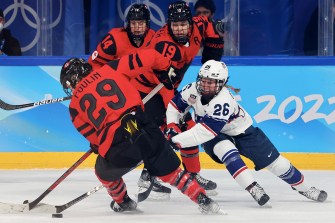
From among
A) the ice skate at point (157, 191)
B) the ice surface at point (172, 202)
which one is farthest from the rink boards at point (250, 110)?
the ice skate at point (157, 191)

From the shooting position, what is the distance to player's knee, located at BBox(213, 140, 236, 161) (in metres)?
5.03

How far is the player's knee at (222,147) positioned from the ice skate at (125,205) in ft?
1.55

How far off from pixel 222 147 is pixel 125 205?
548mm

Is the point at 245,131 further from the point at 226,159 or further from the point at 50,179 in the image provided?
the point at 50,179

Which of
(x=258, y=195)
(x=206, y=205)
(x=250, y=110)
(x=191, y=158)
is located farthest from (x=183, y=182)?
(x=250, y=110)

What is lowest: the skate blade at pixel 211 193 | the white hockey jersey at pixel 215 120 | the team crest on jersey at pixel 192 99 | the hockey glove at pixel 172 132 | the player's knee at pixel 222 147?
the skate blade at pixel 211 193

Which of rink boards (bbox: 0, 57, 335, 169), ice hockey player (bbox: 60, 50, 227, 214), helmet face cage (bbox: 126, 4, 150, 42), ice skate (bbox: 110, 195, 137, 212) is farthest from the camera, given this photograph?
rink boards (bbox: 0, 57, 335, 169)

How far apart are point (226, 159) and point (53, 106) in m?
2.09

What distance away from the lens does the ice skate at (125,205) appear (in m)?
4.93

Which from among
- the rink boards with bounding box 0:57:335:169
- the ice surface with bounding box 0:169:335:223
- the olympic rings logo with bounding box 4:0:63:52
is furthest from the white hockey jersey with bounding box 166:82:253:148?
the olympic rings logo with bounding box 4:0:63:52

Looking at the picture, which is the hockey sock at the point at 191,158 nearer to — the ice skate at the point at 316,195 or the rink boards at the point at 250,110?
the ice skate at the point at 316,195

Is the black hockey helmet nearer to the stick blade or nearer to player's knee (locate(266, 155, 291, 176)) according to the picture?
the stick blade

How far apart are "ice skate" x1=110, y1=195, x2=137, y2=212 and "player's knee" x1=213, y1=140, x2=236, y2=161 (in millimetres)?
471

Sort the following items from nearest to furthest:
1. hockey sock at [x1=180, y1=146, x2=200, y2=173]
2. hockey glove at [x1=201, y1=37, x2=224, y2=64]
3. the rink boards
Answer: hockey sock at [x1=180, y1=146, x2=200, y2=173] < hockey glove at [x1=201, y1=37, x2=224, y2=64] < the rink boards
